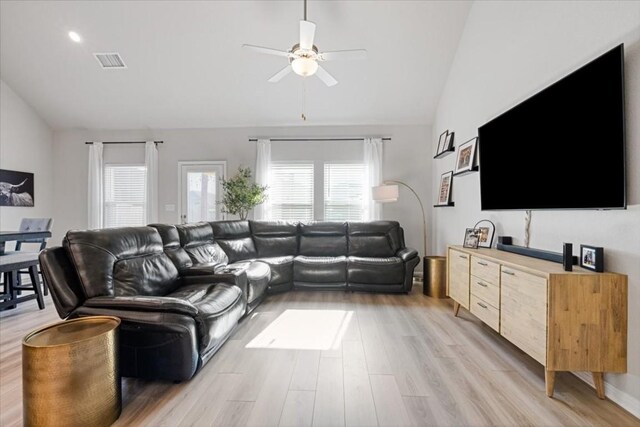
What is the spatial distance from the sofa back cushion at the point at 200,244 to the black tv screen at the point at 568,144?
10.4 ft

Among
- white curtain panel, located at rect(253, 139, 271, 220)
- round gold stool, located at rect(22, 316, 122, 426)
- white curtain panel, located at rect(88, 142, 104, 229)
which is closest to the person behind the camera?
round gold stool, located at rect(22, 316, 122, 426)

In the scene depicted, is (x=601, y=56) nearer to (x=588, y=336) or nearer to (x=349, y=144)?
(x=588, y=336)

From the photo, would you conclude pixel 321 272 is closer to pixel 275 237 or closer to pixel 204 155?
pixel 275 237

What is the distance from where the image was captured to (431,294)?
3969 mm

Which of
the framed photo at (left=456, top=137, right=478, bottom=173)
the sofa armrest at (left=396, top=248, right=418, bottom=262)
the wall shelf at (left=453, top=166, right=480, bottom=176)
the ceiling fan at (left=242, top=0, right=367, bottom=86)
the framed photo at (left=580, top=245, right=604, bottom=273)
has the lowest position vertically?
the sofa armrest at (left=396, top=248, right=418, bottom=262)

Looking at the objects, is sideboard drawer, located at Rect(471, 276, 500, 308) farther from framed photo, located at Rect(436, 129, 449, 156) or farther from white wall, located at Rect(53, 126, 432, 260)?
white wall, located at Rect(53, 126, 432, 260)

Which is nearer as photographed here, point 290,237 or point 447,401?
point 447,401

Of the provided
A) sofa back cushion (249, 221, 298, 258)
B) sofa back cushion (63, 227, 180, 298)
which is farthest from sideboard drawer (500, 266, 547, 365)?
sofa back cushion (249, 221, 298, 258)

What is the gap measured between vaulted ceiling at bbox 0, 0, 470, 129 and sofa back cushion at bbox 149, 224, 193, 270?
273cm

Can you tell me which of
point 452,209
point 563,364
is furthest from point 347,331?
point 452,209

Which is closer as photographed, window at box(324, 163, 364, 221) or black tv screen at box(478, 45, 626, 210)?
black tv screen at box(478, 45, 626, 210)

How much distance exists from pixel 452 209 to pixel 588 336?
271 cm

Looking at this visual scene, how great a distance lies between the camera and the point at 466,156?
12.0 feet

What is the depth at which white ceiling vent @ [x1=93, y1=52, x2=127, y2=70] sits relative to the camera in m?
4.28
